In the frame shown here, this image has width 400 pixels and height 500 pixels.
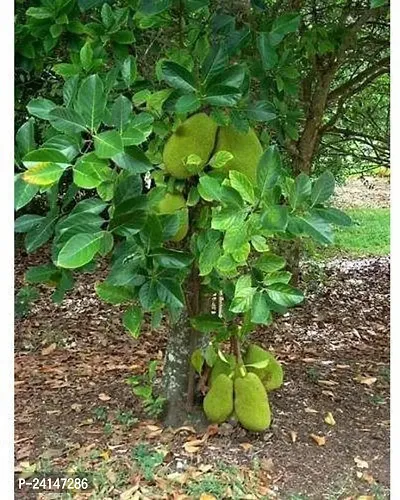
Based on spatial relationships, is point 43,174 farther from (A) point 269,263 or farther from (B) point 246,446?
(B) point 246,446

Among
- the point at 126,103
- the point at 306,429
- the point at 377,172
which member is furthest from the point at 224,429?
the point at 377,172

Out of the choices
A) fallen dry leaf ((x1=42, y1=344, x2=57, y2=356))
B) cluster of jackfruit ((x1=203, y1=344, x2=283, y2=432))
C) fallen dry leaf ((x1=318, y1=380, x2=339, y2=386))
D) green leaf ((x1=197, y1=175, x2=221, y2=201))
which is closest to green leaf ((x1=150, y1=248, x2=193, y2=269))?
green leaf ((x1=197, y1=175, x2=221, y2=201))

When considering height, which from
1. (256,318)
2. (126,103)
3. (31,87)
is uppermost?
(31,87)

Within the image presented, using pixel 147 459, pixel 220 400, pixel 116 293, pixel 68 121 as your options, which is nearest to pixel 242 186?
pixel 68 121

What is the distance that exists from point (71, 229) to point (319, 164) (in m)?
2.94

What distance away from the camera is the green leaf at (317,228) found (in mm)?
1013

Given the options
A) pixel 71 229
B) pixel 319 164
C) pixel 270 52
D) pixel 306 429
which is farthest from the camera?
pixel 319 164

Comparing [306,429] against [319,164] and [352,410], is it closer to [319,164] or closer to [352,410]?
[352,410]

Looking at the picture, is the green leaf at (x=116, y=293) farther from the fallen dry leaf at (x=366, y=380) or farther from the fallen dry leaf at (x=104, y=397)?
the fallen dry leaf at (x=366, y=380)

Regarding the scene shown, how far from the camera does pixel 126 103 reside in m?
0.96

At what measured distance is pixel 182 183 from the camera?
131cm

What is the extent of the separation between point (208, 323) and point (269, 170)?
553mm

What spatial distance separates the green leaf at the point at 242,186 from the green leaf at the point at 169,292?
7.0 inches

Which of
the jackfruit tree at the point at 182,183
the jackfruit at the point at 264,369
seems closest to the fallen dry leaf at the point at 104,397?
the jackfruit tree at the point at 182,183
